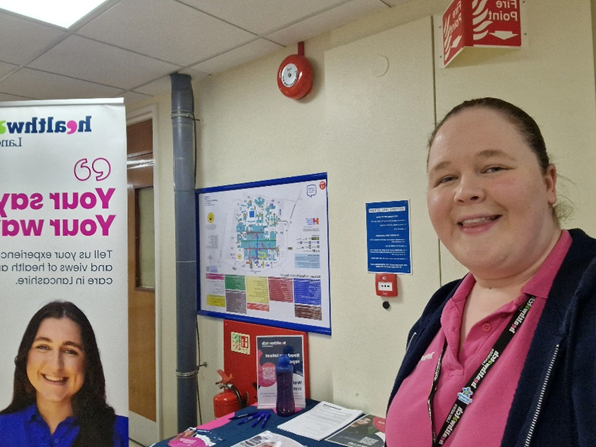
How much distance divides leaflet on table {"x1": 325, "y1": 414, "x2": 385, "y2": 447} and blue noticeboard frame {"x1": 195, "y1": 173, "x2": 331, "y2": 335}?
1.58 ft

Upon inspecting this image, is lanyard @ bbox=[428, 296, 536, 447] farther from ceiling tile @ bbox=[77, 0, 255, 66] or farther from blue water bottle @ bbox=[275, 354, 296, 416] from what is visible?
ceiling tile @ bbox=[77, 0, 255, 66]

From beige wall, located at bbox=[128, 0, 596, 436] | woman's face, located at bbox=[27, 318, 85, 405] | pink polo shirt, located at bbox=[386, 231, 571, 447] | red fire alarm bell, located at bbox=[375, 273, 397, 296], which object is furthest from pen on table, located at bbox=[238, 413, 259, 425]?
pink polo shirt, located at bbox=[386, 231, 571, 447]

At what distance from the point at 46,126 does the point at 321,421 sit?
1816 mm

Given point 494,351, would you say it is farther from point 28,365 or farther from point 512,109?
point 28,365

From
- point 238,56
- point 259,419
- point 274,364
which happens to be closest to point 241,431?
point 259,419

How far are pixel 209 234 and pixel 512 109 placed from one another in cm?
225

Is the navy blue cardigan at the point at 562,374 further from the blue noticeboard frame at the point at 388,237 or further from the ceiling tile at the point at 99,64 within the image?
the ceiling tile at the point at 99,64

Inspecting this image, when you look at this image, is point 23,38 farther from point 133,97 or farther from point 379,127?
point 379,127

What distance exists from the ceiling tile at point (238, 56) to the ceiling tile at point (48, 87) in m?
0.81

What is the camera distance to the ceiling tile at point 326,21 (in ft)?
6.35

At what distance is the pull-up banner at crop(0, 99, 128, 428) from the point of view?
1839 mm

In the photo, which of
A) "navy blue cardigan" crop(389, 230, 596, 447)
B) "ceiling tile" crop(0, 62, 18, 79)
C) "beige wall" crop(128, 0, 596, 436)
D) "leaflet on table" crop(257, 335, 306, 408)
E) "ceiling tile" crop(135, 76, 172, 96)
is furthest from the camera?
"ceiling tile" crop(135, 76, 172, 96)

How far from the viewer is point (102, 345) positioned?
1.83 metres

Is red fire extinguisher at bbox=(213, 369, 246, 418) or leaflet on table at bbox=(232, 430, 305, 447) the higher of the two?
leaflet on table at bbox=(232, 430, 305, 447)
